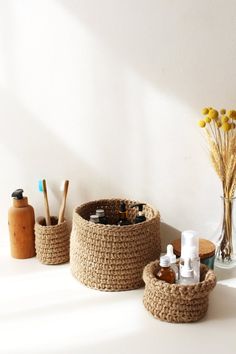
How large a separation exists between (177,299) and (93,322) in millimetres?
192

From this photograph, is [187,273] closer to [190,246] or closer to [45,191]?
[190,246]

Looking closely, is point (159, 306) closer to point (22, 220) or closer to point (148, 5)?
point (22, 220)

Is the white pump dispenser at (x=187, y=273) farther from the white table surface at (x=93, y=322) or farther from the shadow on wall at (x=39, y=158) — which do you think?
the shadow on wall at (x=39, y=158)

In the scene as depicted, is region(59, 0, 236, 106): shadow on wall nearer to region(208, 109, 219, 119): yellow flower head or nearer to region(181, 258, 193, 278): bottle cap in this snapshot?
region(208, 109, 219, 119): yellow flower head

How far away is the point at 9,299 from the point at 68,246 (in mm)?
254

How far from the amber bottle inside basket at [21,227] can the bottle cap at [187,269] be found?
50cm

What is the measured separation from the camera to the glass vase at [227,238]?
1221 millimetres

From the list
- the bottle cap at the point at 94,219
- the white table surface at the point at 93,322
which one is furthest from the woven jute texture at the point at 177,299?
the bottle cap at the point at 94,219

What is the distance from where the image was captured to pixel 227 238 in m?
1.24

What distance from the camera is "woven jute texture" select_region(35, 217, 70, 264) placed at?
1251 mm

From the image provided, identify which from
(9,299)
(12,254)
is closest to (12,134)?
(12,254)

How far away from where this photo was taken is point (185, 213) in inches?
52.4

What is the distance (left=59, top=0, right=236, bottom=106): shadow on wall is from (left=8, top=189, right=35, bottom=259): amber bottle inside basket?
1.60 ft

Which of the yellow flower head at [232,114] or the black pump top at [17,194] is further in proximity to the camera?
the black pump top at [17,194]
